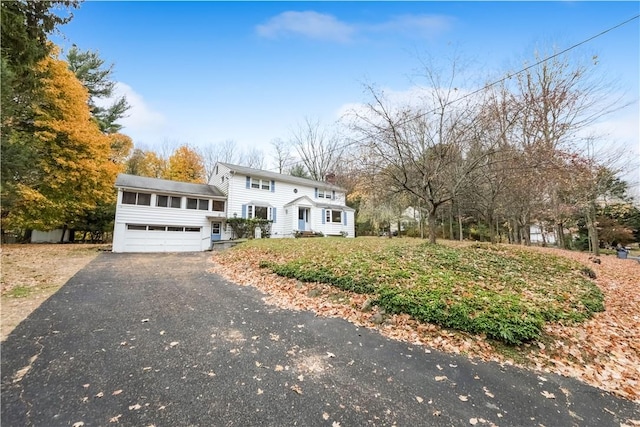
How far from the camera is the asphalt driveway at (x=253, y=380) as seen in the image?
2428 millimetres

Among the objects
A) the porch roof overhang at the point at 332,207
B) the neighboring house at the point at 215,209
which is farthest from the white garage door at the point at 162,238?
the porch roof overhang at the point at 332,207

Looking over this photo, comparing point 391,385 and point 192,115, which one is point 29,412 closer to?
point 391,385

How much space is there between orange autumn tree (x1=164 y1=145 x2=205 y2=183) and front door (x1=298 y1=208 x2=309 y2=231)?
14071 mm

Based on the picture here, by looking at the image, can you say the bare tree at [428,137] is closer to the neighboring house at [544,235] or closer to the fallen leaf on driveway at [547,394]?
the fallen leaf on driveway at [547,394]

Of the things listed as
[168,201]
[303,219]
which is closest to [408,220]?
[303,219]

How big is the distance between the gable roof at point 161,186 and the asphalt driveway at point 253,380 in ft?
39.3

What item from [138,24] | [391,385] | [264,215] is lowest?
[391,385]

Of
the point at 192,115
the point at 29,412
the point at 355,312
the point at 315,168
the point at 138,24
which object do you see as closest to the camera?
the point at 29,412

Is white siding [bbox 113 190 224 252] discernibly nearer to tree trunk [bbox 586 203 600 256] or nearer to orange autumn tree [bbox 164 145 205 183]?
orange autumn tree [bbox 164 145 205 183]

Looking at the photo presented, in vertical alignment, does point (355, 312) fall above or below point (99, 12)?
below

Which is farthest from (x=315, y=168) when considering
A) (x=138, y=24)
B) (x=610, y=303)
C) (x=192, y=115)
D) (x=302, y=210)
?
(x=610, y=303)

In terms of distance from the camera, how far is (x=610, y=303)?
223 inches

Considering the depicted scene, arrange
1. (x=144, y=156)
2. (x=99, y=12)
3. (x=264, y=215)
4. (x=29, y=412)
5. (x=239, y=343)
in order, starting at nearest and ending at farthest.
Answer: (x=29, y=412), (x=239, y=343), (x=99, y=12), (x=264, y=215), (x=144, y=156)

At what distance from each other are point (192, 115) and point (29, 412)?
15.5 metres
